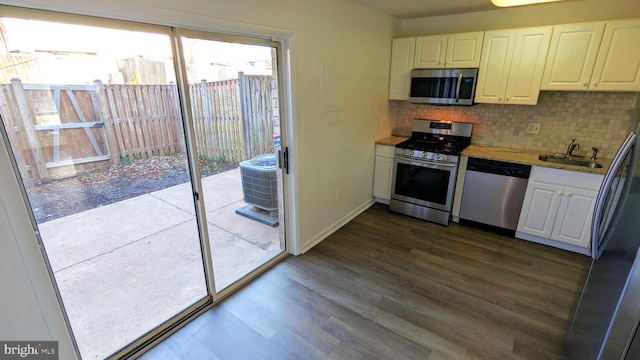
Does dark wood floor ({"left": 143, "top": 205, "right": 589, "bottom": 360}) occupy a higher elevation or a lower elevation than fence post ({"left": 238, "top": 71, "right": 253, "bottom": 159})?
lower

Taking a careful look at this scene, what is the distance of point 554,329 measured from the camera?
2.09 metres

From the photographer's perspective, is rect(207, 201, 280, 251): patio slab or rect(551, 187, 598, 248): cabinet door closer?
rect(551, 187, 598, 248): cabinet door

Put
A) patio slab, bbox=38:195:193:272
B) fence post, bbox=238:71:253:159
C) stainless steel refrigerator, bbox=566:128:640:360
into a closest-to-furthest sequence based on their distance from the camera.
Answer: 1. stainless steel refrigerator, bbox=566:128:640:360
2. patio slab, bbox=38:195:193:272
3. fence post, bbox=238:71:253:159

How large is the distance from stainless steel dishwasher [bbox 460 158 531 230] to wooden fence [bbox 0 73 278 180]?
2.43 m

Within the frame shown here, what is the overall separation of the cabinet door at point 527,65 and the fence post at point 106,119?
3.60m

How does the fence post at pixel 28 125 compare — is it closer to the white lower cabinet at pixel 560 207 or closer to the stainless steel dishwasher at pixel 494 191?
the stainless steel dishwasher at pixel 494 191

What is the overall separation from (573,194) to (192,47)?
3.58m

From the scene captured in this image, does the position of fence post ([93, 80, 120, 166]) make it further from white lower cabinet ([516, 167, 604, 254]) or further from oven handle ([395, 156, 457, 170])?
white lower cabinet ([516, 167, 604, 254])

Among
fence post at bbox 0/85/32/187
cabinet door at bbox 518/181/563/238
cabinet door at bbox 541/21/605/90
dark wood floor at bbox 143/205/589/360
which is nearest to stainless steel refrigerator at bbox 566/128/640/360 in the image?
dark wood floor at bbox 143/205/589/360

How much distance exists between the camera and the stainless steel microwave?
3279 millimetres

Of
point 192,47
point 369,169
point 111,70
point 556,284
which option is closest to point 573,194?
point 556,284

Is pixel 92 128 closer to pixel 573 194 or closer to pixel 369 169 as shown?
pixel 369 169

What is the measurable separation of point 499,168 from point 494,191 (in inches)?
10.5

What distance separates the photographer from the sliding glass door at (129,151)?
1.40 meters
